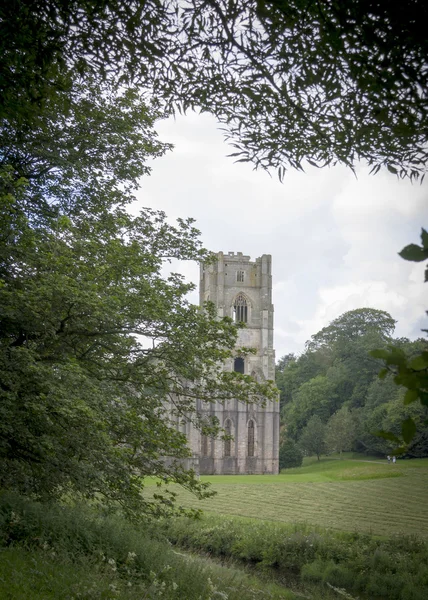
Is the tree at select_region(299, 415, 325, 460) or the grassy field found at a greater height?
the tree at select_region(299, 415, 325, 460)

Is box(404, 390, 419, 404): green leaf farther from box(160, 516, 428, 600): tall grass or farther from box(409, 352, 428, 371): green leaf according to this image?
box(160, 516, 428, 600): tall grass

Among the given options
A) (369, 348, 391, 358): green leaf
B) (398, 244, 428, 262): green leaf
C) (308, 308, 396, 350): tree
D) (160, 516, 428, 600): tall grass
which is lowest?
(160, 516, 428, 600): tall grass

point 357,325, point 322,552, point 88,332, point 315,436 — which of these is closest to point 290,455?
point 315,436

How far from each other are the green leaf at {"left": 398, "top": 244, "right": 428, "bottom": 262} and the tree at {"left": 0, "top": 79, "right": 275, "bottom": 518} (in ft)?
21.4

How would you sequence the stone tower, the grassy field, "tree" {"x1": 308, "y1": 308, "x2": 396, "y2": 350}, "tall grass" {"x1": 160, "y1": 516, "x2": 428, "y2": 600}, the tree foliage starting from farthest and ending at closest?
the stone tower, "tree" {"x1": 308, "y1": 308, "x2": 396, "y2": 350}, the tree foliage, the grassy field, "tall grass" {"x1": 160, "y1": 516, "x2": 428, "y2": 600}

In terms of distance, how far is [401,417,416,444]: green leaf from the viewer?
214cm

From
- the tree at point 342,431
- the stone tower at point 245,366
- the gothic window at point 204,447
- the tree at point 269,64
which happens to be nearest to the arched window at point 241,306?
the stone tower at point 245,366

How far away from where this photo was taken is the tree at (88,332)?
8.85 m

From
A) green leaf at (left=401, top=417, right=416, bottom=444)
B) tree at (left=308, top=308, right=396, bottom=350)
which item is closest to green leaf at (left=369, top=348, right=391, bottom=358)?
green leaf at (left=401, top=417, right=416, bottom=444)

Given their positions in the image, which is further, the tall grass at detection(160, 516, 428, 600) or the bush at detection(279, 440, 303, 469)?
the bush at detection(279, 440, 303, 469)

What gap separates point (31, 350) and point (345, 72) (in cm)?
654

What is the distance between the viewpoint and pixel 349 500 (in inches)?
1025

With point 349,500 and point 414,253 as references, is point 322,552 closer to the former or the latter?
point 349,500

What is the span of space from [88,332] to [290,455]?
48.4 m
